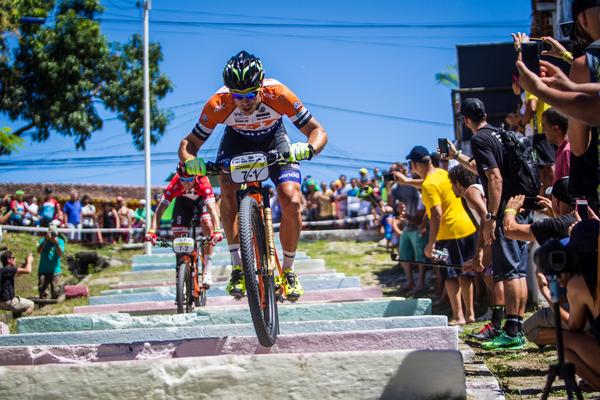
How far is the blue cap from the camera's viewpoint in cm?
1009

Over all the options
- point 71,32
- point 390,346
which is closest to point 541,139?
point 390,346

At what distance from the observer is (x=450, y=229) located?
957 centimetres

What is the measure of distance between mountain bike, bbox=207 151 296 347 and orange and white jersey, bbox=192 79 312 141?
0.64 meters

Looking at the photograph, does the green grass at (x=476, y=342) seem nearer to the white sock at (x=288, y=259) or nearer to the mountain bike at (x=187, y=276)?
the white sock at (x=288, y=259)

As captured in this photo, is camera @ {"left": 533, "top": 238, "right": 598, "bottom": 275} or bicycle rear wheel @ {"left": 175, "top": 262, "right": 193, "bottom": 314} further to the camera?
bicycle rear wheel @ {"left": 175, "top": 262, "right": 193, "bottom": 314}

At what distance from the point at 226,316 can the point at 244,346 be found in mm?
2154

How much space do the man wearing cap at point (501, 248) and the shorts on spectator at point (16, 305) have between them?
8.20m

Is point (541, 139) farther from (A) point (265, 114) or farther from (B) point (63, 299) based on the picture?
(B) point (63, 299)

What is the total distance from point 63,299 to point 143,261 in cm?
344

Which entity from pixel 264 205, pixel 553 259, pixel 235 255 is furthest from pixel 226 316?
pixel 553 259

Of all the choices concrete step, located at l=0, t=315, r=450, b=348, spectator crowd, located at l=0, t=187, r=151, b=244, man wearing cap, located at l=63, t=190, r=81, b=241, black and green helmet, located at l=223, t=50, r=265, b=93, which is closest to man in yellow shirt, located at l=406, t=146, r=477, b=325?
concrete step, located at l=0, t=315, r=450, b=348

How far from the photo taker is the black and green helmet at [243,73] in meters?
6.23

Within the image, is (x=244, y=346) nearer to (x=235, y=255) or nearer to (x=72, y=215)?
(x=235, y=255)

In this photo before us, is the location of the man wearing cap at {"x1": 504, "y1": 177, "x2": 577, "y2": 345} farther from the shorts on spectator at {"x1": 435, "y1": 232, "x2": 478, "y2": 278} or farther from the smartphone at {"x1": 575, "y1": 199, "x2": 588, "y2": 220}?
the shorts on spectator at {"x1": 435, "y1": 232, "x2": 478, "y2": 278}
